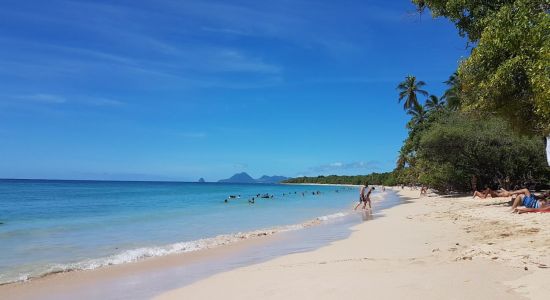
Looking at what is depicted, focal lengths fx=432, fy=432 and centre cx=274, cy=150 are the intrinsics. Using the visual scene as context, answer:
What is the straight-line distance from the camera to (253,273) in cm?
758

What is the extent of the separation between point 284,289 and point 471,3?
19.2 ft

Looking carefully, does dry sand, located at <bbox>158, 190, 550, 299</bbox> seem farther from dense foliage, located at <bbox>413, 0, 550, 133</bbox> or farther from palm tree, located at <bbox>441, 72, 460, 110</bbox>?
palm tree, located at <bbox>441, 72, 460, 110</bbox>

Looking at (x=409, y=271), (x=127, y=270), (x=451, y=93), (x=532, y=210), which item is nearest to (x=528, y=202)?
(x=532, y=210)

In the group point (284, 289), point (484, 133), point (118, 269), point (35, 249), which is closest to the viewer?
point (284, 289)

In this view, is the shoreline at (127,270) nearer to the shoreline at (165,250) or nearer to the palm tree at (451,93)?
the shoreline at (165,250)

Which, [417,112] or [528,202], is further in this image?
[417,112]

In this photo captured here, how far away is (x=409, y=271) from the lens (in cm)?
646

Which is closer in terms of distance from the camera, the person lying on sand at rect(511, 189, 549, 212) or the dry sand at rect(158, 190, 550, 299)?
the dry sand at rect(158, 190, 550, 299)

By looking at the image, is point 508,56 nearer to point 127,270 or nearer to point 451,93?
point 127,270

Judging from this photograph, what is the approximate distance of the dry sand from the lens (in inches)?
207

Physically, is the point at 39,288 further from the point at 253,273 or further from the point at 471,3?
the point at 471,3

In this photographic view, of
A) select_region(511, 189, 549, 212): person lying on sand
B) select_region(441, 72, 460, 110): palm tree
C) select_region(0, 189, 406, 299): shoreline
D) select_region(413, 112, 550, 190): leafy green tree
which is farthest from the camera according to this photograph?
select_region(441, 72, 460, 110): palm tree

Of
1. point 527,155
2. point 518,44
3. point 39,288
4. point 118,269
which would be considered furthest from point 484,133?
point 39,288

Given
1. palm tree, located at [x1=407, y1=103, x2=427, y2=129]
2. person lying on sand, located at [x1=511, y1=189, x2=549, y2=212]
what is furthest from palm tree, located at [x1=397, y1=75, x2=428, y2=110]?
person lying on sand, located at [x1=511, y1=189, x2=549, y2=212]
